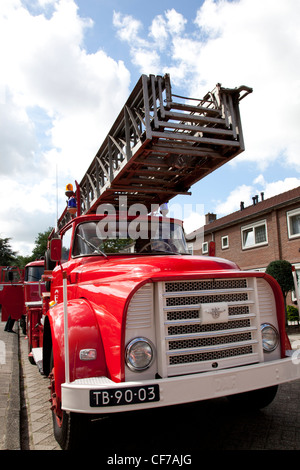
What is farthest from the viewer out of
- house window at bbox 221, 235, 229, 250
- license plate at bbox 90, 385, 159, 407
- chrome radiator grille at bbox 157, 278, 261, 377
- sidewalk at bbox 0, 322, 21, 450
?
house window at bbox 221, 235, 229, 250

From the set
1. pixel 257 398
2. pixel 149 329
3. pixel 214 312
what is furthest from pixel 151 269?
pixel 257 398

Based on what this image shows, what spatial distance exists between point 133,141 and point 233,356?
3.51m

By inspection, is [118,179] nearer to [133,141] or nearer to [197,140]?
[133,141]

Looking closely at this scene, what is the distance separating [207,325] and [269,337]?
2.33 ft

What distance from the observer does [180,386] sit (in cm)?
248

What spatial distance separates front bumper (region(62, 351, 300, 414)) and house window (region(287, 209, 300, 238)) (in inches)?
585

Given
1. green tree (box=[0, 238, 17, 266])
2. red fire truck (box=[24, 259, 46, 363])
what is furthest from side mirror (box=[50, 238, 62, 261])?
green tree (box=[0, 238, 17, 266])

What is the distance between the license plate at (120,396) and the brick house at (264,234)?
14.1 metres

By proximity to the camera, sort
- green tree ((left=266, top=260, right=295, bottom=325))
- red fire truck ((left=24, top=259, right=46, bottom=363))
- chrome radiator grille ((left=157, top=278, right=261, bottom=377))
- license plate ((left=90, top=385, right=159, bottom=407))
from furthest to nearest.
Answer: green tree ((left=266, top=260, right=295, bottom=325)), red fire truck ((left=24, top=259, right=46, bottom=363)), chrome radiator grille ((left=157, top=278, right=261, bottom=377)), license plate ((left=90, top=385, right=159, bottom=407))

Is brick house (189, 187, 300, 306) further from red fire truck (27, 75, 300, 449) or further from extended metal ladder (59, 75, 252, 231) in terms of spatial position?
red fire truck (27, 75, 300, 449)

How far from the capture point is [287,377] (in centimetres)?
296

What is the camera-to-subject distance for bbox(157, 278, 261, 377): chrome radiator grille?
105 inches

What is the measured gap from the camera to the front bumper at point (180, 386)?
2.39 meters

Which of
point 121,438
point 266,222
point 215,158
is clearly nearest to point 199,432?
point 121,438
